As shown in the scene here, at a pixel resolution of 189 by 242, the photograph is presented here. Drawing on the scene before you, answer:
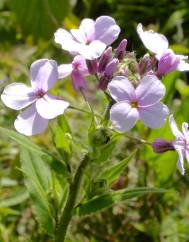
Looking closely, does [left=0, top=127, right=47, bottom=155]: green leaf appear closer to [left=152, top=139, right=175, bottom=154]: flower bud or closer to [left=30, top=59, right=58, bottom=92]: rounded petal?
[left=30, top=59, right=58, bottom=92]: rounded petal

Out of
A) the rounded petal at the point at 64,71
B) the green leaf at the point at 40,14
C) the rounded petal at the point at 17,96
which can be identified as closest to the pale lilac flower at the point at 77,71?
the rounded petal at the point at 64,71

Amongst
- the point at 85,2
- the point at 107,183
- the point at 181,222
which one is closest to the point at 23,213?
the point at 181,222

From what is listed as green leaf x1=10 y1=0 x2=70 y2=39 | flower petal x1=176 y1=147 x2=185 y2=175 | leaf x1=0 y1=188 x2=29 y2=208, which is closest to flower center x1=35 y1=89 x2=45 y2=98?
flower petal x1=176 y1=147 x2=185 y2=175

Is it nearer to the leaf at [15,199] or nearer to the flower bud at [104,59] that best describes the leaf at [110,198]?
the flower bud at [104,59]

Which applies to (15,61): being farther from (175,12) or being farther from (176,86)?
(175,12)

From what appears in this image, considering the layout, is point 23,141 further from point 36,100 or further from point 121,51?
point 121,51

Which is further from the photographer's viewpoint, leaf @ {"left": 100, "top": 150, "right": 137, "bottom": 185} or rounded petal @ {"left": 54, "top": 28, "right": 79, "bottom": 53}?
leaf @ {"left": 100, "top": 150, "right": 137, "bottom": 185}
